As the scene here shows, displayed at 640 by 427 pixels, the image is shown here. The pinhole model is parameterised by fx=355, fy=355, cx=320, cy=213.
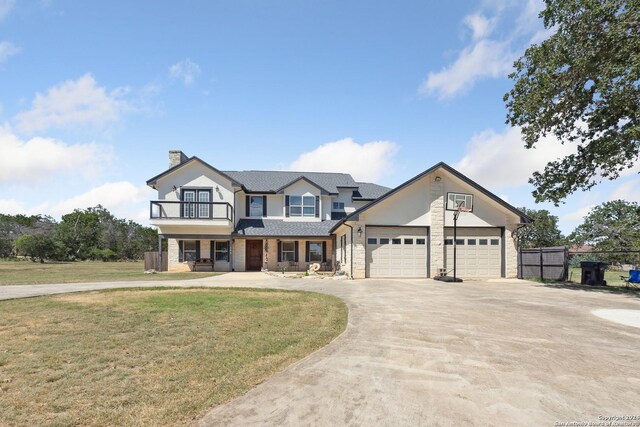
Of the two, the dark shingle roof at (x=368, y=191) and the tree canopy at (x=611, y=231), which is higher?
the dark shingle roof at (x=368, y=191)

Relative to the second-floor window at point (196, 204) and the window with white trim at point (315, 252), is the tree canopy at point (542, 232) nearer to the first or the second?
the window with white trim at point (315, 252)

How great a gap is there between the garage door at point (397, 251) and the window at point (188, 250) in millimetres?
13747

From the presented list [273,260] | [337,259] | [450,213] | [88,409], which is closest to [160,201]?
[273,260]

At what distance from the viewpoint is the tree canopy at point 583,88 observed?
14.0 m

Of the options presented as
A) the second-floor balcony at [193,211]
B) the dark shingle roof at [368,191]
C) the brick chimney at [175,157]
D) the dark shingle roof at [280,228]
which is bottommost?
the dark shingle roof at [280,228]

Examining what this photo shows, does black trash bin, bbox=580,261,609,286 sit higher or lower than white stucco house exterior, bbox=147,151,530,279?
lower

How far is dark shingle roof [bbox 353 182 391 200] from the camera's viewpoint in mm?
30062

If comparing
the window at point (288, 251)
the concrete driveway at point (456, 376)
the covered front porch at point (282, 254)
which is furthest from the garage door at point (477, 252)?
the concrete driveway at point (456, 376)

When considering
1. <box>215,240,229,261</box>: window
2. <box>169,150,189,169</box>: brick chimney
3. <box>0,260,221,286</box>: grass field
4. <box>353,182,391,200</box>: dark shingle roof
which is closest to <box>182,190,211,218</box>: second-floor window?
<box>215,240,229,261</box>: window

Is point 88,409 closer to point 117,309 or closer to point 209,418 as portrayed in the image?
point 209,418

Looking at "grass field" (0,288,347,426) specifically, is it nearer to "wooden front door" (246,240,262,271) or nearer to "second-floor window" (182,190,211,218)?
"second-floor window" (182,190,211,218)

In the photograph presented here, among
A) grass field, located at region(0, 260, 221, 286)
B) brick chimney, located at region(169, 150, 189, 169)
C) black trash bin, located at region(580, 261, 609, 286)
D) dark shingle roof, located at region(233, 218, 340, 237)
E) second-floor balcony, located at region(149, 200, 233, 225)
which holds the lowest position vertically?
Answer: grass field, located at region(0, 260, 221, 286)

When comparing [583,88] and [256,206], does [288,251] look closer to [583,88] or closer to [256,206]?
[256,206]

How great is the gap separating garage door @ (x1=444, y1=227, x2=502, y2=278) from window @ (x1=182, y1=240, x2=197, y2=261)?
58.8 ft
